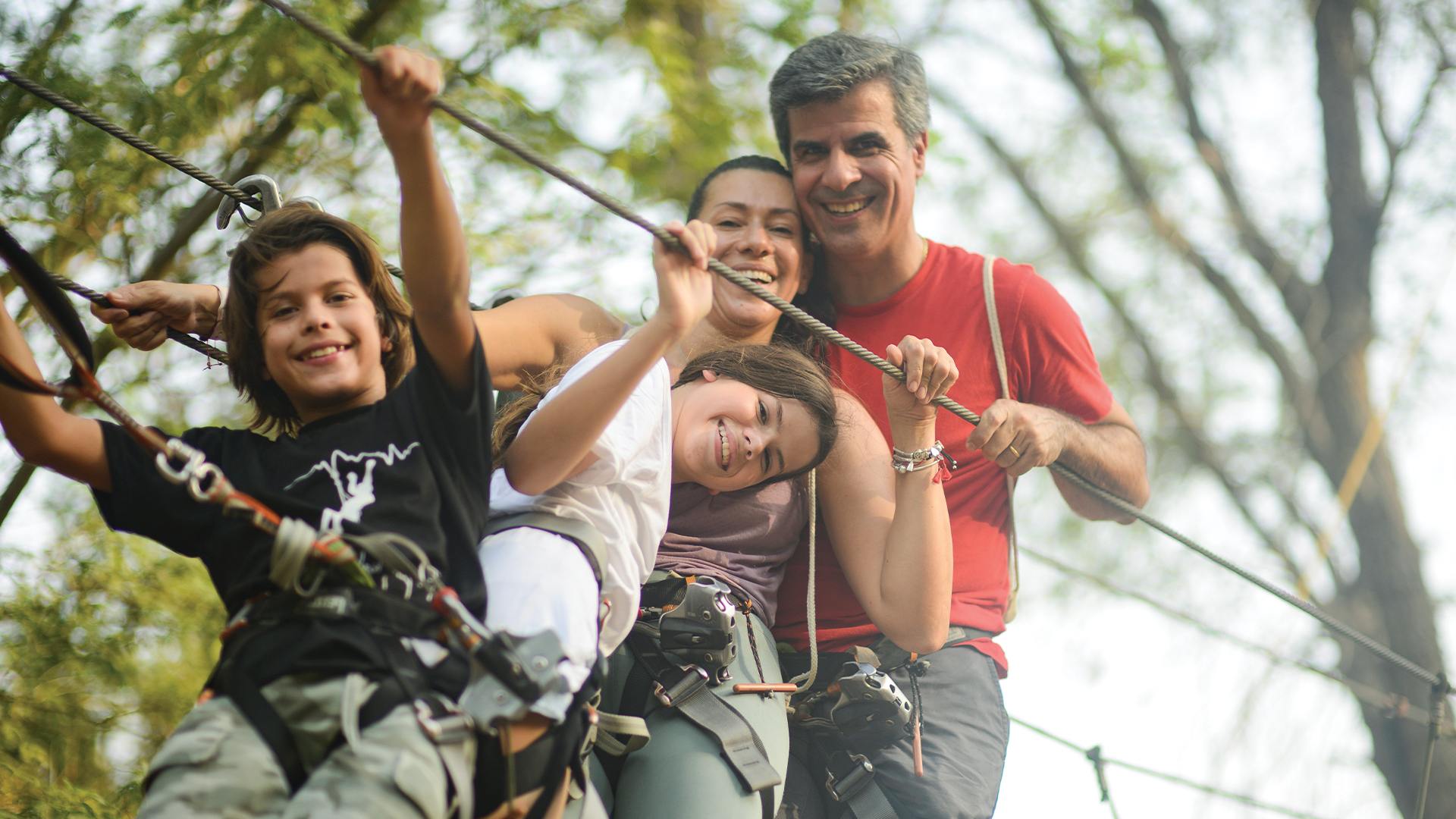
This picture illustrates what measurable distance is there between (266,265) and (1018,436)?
168 centimetres

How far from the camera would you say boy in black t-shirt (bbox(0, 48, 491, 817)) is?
1693mm

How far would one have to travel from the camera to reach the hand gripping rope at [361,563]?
174 cm

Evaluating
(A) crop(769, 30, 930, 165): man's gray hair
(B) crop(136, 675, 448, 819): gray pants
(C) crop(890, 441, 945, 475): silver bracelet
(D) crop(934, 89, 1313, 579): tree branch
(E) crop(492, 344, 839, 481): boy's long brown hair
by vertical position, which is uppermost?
(D) crop(934, 89, 1313, 579): tree branch

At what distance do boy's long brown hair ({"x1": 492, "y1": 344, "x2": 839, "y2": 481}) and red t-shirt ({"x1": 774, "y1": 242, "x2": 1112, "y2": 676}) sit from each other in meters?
0.54

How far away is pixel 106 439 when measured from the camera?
1930 mm

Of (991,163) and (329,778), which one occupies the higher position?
(991,163)

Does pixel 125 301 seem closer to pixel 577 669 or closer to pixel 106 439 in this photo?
pixel 106 439

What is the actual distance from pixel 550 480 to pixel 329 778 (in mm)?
554

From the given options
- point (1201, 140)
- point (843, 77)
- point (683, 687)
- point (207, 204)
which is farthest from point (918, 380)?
point (1201, 140)

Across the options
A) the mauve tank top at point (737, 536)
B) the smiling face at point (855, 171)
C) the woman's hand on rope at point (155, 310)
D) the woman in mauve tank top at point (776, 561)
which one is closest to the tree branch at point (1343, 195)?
the smiling face at point (855, 171)

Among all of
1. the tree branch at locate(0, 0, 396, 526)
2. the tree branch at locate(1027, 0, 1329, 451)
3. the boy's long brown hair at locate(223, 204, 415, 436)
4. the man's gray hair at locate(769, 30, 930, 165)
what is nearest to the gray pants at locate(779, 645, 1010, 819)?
the boy's long brown hair at locate(223, 204, 415, 436)

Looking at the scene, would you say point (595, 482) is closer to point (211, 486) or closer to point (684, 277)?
point (684, 277)

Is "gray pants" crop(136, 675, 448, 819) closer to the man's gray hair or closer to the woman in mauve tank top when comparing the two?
the woman in mauve tank top

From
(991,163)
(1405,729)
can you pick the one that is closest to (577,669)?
(1405,729)
